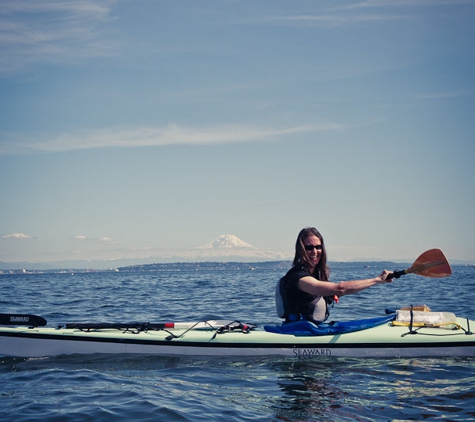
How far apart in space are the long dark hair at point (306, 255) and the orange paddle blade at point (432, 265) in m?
1.10

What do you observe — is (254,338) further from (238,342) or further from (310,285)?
(310,285)

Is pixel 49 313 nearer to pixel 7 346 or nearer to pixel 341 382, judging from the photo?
pixel 7 346

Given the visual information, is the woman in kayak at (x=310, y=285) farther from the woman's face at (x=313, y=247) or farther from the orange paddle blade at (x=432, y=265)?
the orange paddle blade at (x=432, y=265)

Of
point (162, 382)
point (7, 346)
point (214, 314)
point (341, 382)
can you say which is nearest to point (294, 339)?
point (341, 382)

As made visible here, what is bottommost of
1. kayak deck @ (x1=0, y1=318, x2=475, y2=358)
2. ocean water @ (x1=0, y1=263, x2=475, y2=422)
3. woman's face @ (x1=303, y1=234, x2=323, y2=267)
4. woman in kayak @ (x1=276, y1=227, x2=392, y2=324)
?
ocean water @ (x1=0, y1=263, x2=475, y2=422)

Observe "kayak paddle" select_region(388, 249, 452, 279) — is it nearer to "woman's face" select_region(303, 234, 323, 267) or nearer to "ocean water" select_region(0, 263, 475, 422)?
"ocean water" select_region(0, 263, 475, 422)

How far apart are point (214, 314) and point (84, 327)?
5.06 meters

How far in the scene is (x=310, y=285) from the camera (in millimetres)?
5988

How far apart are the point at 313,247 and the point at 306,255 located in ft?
0.40

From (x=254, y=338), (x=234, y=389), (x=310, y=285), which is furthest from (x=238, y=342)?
(x=310, y=285)

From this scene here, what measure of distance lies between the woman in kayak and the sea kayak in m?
0.20

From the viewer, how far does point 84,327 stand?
736 centimetres

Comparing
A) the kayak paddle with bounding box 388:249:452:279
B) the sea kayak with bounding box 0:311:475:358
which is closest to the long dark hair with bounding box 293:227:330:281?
the sea kayak with bounding box 0:311:475:358

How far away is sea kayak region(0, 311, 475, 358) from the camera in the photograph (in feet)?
21.5
